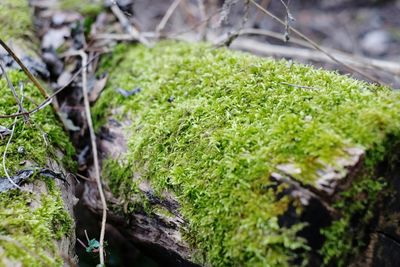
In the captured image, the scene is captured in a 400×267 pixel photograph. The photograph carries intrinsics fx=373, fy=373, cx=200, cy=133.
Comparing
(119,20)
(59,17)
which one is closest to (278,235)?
(119,20)

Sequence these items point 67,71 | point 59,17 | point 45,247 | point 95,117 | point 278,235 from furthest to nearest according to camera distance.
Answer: point 59,17
point 67,71
point 95,117
point 45,247
point 278,235

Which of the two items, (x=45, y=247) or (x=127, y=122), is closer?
(x=45, y=247)

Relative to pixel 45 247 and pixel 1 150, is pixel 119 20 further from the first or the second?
pixel 45 247

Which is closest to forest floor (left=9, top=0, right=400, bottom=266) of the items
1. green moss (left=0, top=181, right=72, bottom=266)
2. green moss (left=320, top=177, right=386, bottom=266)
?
green moss (left=0, top=181, right=72, bottom=266)

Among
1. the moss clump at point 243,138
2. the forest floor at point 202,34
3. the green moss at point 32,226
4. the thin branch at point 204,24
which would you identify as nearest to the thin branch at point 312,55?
the forest floor at point 202,34

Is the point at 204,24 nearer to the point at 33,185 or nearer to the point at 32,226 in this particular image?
the point at 33,185

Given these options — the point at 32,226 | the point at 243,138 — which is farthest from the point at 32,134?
the point at 243,138

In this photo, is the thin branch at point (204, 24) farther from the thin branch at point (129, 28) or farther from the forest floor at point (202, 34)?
the thin branch at point (129, 28)
